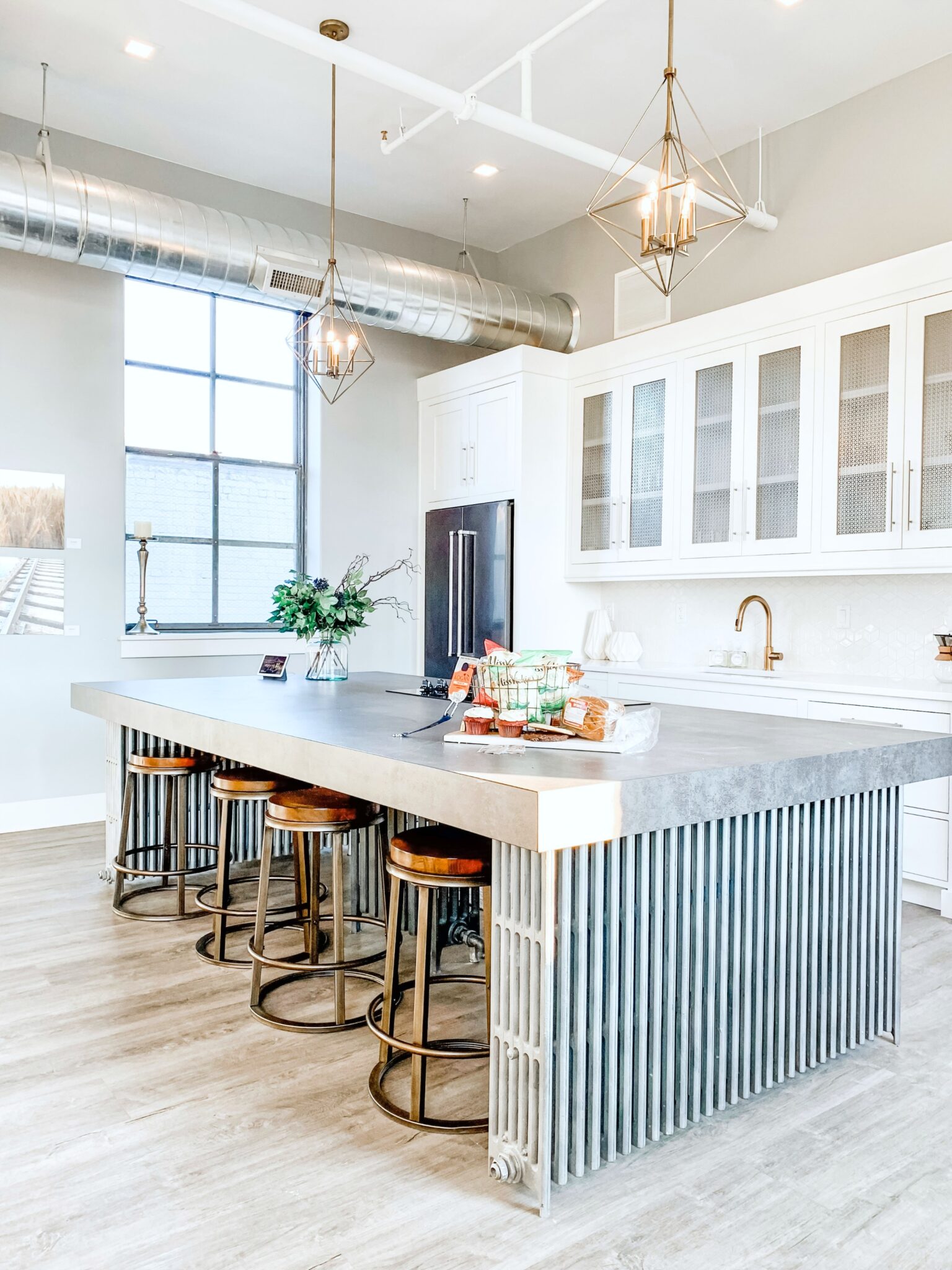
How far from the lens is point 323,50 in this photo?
3320mm

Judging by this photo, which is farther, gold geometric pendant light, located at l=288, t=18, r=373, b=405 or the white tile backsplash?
the white tile backsplash

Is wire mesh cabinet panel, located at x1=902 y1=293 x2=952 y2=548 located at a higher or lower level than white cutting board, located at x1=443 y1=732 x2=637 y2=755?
higher

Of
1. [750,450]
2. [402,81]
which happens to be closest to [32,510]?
[402,81]

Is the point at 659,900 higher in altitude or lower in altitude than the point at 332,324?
lower

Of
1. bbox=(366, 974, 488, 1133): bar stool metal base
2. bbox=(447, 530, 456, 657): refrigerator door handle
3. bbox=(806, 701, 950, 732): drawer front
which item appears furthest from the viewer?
bbox=(447, 530, 456, 657): refrigerator door handle

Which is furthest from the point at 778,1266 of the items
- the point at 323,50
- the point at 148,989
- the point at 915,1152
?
the point at 323,50

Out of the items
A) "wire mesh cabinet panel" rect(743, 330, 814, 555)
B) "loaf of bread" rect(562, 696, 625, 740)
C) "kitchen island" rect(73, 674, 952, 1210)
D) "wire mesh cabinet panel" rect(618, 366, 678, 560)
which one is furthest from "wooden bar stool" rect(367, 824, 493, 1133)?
"wire mesh cabinet panel" rect(618, 366, 678, 560)

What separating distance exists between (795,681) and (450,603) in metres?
2.30

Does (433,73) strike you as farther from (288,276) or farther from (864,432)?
(864,432)

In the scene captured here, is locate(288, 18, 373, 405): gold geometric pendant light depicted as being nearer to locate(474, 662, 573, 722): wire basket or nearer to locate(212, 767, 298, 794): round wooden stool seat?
locate(212, 767, 298, 794): round wooden stool seat

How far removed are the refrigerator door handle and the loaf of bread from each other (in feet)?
11.8

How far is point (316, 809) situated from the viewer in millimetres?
2578

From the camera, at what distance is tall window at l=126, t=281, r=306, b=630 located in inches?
210

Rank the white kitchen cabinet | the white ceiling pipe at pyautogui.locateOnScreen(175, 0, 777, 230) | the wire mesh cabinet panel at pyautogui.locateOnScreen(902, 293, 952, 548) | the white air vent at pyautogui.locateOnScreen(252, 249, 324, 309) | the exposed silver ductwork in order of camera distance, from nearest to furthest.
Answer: the white ceiling pipe at pyautogui.locateOnScreen(175, 0, 777, 230), the wire mesh cabinet panel at pyautogui.locateOnScreen(902, 293, 952, 548), the exposed silver ductwork, the white kitchen cabinet, the white air vent at pyautogui.locateOnScreen(252, 249, 324, 309)
